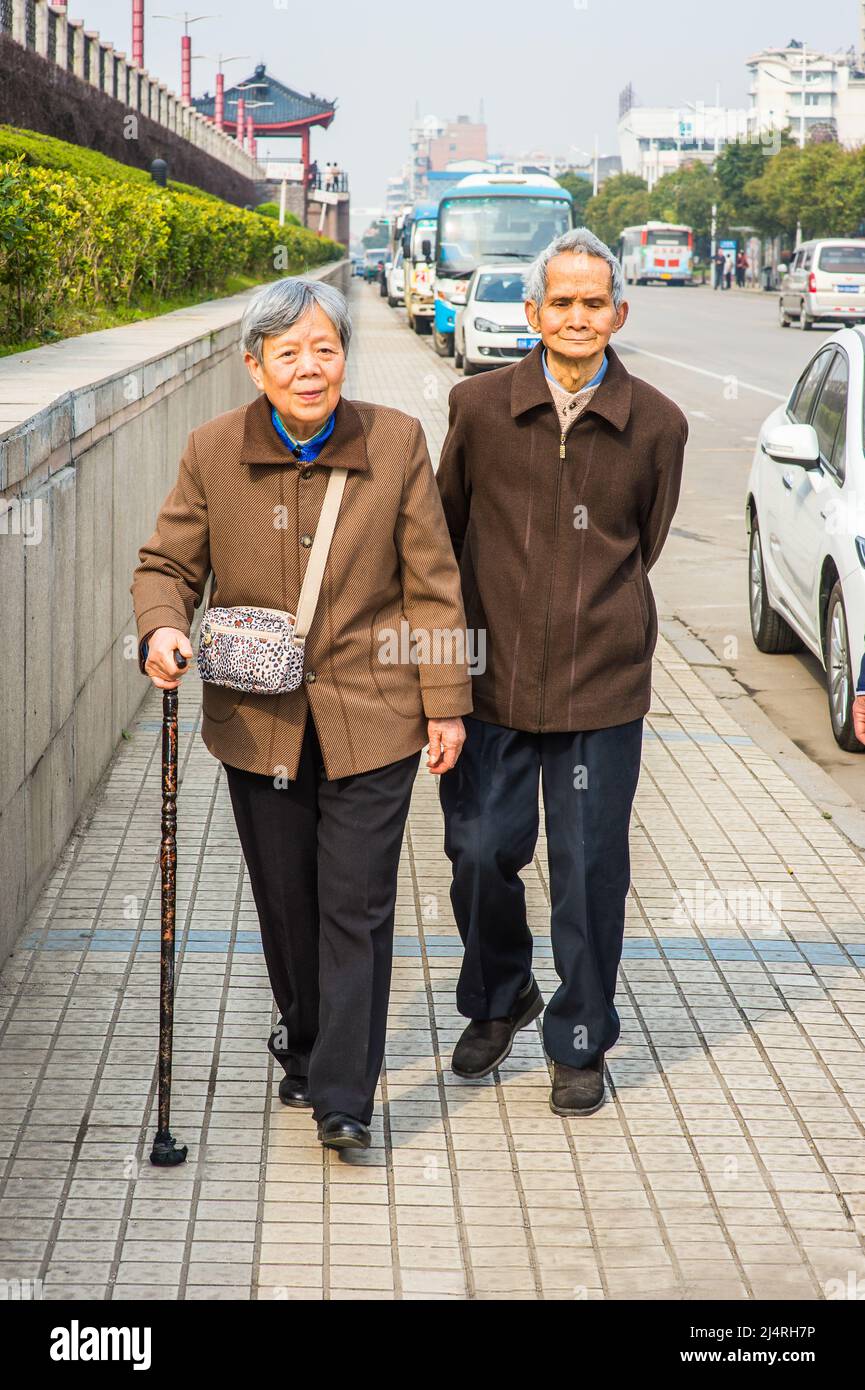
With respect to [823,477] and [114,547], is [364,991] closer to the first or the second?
[114,547]

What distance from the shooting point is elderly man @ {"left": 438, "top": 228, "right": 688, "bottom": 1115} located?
4.00 m

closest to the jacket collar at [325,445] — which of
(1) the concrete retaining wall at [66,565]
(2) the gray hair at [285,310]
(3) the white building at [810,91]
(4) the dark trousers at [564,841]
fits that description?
(2) the gray hair at [285,310]

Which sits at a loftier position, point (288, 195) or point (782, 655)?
point (288, 195)

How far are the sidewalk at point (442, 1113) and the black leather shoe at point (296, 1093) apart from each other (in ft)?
0.10

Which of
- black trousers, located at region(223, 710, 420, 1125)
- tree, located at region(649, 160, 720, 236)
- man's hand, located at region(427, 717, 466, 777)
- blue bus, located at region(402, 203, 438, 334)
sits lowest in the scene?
black trousers, located at region(223, 710, 420, 1125)

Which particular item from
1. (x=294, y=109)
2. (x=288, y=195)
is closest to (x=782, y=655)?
(x=288, y=195)

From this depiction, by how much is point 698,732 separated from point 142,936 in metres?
3.39

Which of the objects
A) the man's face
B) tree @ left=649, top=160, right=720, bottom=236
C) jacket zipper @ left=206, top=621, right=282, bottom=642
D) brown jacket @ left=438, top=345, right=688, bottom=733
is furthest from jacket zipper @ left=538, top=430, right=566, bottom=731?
tree @ left=649, top=160, right=720, bottom=236

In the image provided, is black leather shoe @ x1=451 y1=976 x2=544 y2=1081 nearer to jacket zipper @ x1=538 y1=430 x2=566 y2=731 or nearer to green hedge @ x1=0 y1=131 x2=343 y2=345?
jacket zipper @ x1=538 y1=430 x2=566 y2=731

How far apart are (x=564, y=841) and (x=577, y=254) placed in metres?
1.30

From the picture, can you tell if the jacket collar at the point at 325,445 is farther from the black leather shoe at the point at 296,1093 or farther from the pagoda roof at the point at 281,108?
the pagoda roof at the point at 281,108

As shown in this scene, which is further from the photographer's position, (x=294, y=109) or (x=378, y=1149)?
(x=294, y=109)

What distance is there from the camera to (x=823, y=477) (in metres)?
8.12

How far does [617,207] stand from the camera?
143m
